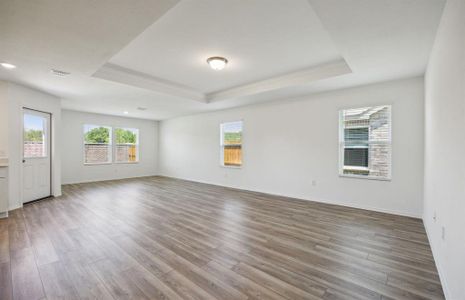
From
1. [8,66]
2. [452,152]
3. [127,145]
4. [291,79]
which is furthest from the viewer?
[127,145]

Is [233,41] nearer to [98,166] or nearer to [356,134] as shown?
[356,134]

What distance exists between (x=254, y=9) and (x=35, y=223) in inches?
178

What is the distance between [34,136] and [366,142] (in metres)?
7.30

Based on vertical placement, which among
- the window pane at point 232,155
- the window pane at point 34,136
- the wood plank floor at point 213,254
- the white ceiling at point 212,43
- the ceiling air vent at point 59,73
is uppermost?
the white ceiling at point 212,43

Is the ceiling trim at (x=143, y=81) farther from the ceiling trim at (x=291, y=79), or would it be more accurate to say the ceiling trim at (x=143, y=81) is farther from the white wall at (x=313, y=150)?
the white wall at (x=313, y=150)

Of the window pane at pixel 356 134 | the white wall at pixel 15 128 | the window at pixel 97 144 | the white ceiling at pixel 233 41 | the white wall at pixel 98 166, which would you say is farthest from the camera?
the window at pixel 97 144

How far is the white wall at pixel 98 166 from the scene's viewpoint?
7.02 metres

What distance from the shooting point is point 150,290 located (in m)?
1.84

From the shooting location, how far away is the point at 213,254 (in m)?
2.47

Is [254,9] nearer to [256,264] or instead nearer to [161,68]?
[161,68]

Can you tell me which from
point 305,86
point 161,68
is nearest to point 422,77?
point 305,86

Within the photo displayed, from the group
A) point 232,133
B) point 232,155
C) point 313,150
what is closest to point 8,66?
point 232,133

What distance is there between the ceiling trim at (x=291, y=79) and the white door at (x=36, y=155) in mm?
4183

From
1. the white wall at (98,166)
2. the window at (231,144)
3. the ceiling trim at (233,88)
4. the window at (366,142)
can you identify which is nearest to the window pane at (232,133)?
the window at (231,144)
